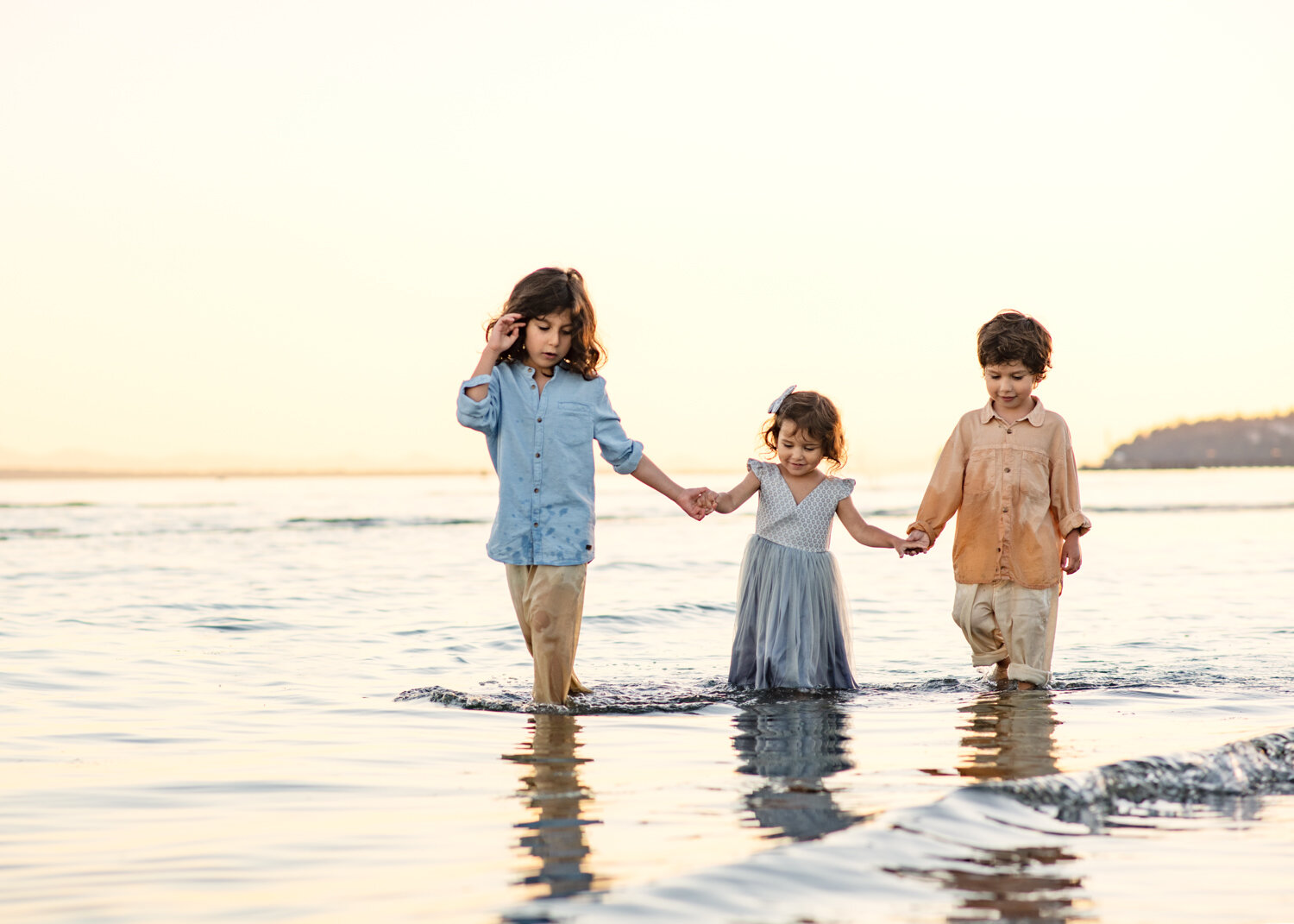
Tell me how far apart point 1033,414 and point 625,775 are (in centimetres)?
332

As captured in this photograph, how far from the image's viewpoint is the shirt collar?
6293 millimetres

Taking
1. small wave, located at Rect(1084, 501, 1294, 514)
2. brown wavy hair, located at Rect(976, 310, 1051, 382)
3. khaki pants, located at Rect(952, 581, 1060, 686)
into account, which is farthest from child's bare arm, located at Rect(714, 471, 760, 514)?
small wave, located at Rect(1084, 501, 1294, 514)

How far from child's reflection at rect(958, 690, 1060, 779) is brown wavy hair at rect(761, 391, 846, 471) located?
1497 mm

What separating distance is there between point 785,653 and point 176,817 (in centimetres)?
347

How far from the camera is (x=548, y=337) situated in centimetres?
534

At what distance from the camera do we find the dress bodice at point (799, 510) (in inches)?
253

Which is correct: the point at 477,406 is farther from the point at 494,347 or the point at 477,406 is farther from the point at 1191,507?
the point at 1191,507

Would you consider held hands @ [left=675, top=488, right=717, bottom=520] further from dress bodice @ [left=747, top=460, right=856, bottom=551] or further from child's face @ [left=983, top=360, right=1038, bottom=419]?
child's face @ [left=983, top=360, right=1038, bottom=419]

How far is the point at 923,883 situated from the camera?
281 cm

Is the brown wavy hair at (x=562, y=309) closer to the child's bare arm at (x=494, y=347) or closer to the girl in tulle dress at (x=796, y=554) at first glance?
the child's bare arm at (x=494, y=347)

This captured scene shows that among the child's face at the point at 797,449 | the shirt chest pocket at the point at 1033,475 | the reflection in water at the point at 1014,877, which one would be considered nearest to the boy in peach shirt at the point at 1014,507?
Result: the shirt chest pocket at the point at 1033,475

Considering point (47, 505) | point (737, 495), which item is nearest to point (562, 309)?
point (737, 495)

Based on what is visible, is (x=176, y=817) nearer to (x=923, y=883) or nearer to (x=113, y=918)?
(x=113, y=918)

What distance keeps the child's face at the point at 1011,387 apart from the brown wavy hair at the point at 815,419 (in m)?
0.81
